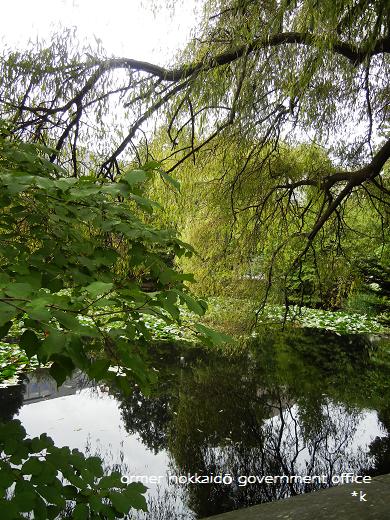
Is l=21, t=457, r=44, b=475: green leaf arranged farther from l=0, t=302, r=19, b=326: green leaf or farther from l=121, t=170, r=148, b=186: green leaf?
l=121, t=170, r=148, b=186: green leaf

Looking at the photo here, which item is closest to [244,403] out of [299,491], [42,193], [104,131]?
[299,491]

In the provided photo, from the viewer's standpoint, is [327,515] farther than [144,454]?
No

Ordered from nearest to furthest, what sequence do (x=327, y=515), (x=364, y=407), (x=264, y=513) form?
(x=327, y=515)
(x=264, y=513)
(x=364, y=407)

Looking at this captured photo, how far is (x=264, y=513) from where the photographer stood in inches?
91.1

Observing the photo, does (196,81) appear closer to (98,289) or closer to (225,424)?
(98,289)

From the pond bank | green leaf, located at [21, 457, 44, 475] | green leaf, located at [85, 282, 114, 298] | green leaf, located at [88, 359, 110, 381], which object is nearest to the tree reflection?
the pond bank

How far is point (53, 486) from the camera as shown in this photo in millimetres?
726

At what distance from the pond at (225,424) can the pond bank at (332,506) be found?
0.37m

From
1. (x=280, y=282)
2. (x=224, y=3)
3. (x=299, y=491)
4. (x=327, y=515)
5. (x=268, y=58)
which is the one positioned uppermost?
(x=224, y=3)

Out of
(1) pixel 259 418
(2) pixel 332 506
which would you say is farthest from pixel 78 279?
(1) pixel 259 418

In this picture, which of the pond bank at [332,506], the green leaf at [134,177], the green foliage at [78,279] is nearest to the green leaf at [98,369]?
the green foliage at [78,279]

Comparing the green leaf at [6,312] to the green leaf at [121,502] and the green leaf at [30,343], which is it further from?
the green leaf at [121,502]

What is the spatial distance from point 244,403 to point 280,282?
175cm

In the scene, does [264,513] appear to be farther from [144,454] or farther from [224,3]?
[224,3]
